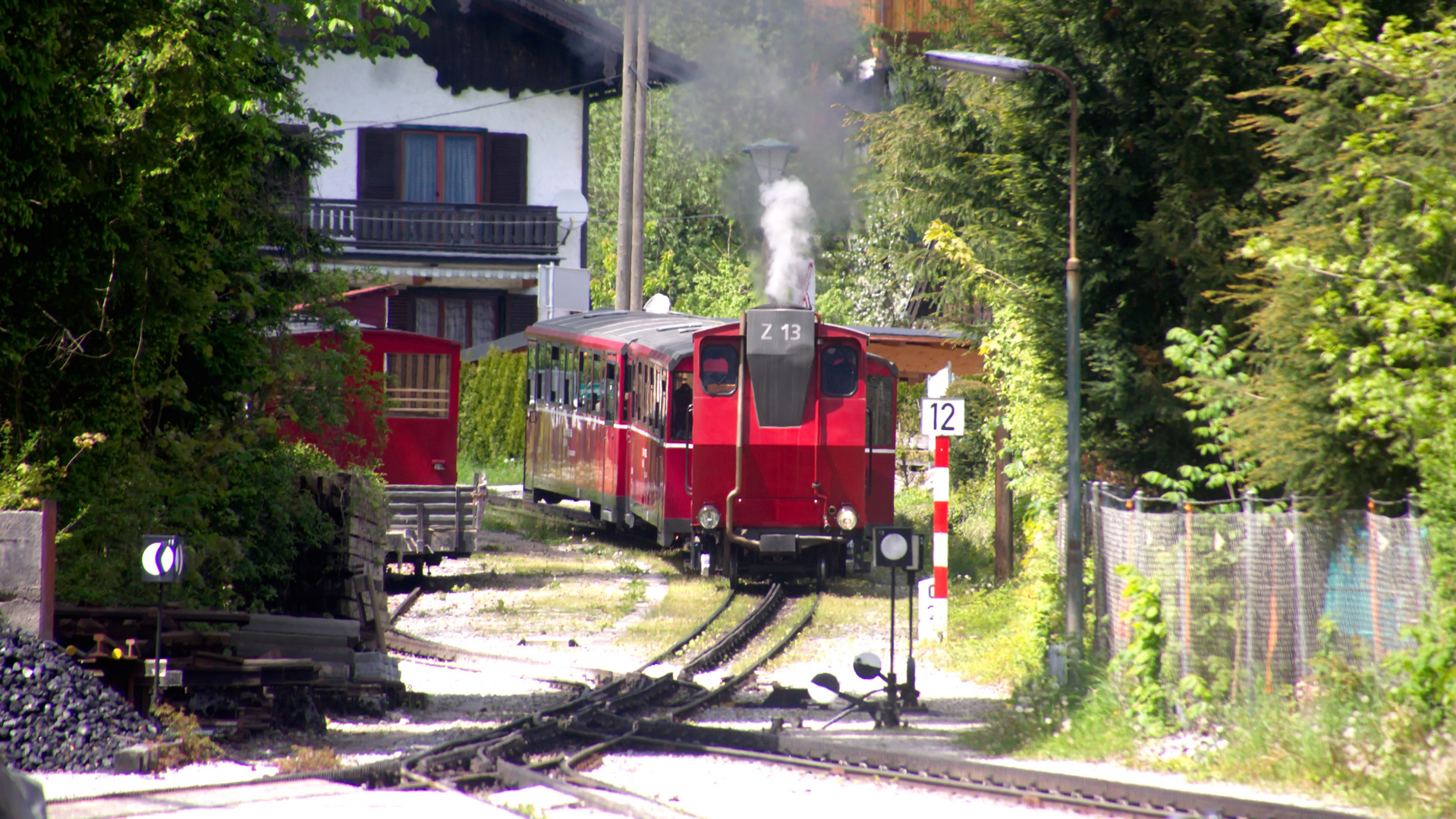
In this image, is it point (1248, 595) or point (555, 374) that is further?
point (555, 374)

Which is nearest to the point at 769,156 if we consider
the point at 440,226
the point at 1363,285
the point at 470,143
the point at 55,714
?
the point at 440,226

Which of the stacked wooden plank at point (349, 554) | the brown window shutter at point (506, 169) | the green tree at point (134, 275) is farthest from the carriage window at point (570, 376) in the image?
the brown window shutter at point (506, 169)

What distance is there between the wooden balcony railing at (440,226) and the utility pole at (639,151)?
4670 millimetres

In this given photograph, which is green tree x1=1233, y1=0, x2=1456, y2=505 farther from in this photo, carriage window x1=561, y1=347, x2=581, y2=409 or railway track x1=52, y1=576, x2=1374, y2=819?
carriage window x1=561, y1=347, x2=581, y2=409

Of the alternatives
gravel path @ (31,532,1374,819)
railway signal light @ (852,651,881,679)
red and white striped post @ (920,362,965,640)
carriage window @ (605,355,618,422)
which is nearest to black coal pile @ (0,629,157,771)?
gravel path @ (31,532,1374,819)

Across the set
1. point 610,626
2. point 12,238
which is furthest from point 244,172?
point 610,626

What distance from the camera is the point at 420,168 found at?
3036cm

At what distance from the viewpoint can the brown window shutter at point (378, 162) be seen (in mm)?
29922

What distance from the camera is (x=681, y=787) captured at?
8523 mm

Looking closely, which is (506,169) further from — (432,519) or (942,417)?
(942,417)

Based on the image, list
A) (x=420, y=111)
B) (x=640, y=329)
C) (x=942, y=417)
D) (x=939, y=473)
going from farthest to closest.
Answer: (x=420, y=111), (x=640, y=329), (x=939, y=473), (x=942, y=417)

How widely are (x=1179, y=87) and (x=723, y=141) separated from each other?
675 inches

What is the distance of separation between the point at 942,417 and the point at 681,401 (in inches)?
200

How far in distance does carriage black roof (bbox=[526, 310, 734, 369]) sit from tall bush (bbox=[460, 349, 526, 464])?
5623 millimetres
